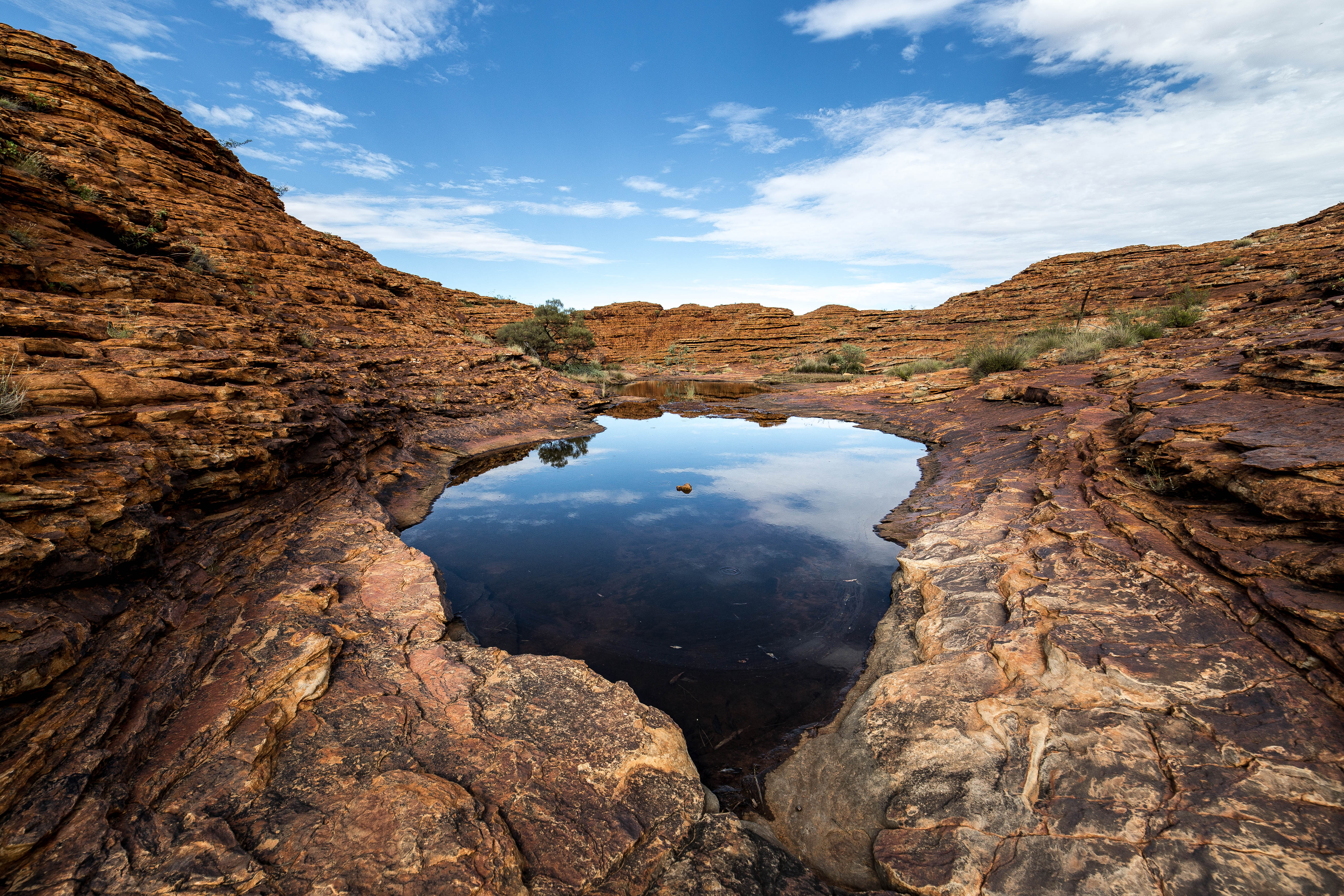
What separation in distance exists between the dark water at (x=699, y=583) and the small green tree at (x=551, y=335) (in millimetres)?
21081

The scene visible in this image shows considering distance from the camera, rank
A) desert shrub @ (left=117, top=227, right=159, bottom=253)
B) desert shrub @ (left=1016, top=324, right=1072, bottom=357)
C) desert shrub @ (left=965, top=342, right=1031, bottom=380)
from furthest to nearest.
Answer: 1. desert shrub @ (left=1016, top=324, right=1072, bottom=357)
2. desert shrub @ (left=965, top=342, right=1031, bottom=380)
3. desert shrub @ (left=117, top=227, right=159, bottom=253)

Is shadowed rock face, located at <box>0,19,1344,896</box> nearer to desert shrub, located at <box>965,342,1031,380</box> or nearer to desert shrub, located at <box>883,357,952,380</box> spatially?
desert shrub, located at <box>965,342,1031,380</box>

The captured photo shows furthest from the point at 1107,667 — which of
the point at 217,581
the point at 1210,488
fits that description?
the point at 217,581

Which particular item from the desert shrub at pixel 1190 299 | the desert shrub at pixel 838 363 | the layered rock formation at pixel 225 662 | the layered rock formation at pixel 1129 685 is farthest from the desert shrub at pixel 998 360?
the layered rock formation at pixel 225 662

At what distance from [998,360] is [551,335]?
25.7 metres

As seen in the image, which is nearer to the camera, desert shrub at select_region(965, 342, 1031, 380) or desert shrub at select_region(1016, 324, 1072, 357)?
desert shrub at select_region(965, 342, 1031, 380)

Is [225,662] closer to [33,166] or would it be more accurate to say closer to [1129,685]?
[1129,685]

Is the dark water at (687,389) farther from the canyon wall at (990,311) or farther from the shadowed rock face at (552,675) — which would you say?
the shadowed rock face at (552,675)

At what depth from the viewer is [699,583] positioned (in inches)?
273

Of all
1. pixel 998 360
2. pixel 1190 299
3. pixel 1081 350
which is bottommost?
pixel 998 360

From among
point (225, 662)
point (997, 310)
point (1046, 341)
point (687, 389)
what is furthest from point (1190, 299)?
point (225, 662)

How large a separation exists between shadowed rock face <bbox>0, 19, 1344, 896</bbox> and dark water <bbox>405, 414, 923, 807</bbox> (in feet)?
1.82

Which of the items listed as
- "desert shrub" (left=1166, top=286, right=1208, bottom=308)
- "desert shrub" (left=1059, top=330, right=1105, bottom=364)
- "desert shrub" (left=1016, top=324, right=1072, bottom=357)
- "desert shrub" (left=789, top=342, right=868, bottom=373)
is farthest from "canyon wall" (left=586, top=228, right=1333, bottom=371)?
"desert shrub" (left=1016, top=324, right=1072, bottom=357)

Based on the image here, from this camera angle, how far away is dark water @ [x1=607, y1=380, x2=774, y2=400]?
28.2 m
